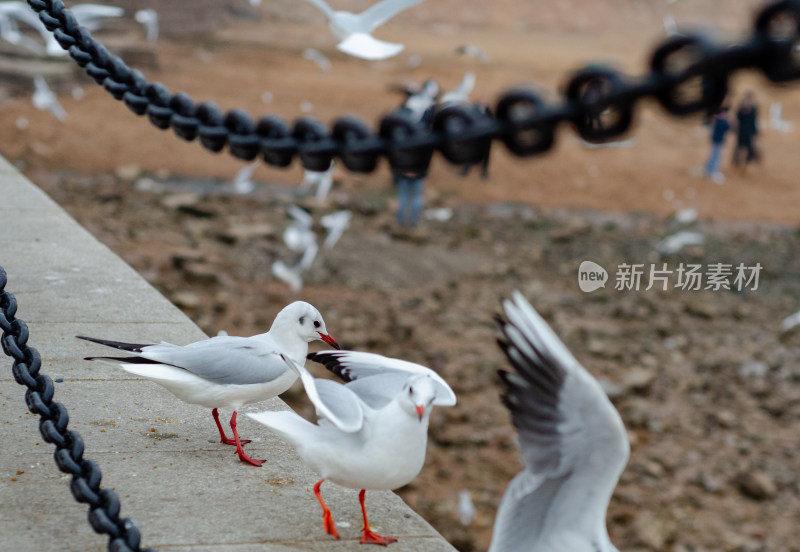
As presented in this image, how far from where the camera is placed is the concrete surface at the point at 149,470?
7.55 feet

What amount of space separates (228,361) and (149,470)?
0.39 meters

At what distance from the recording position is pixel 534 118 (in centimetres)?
148

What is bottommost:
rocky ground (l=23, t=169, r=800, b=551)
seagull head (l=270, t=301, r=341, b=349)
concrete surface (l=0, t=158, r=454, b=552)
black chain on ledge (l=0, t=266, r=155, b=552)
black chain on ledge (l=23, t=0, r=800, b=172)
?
rocky ground (l=23, t=169, r=800, b=551)

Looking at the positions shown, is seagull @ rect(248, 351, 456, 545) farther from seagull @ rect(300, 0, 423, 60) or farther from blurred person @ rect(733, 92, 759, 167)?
blurred person @ rect(733, 92, 759, 167)

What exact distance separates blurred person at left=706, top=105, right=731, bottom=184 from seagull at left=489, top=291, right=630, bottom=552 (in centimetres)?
1387

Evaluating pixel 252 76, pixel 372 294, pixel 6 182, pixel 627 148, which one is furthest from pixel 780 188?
pixel 6 182

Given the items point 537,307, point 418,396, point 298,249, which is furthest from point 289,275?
point 418,396

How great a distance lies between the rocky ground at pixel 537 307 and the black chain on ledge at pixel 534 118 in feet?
13.8

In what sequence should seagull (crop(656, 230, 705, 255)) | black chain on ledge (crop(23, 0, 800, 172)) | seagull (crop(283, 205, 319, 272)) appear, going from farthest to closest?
seagull (crop(656, 230, 705, 255))
seagull (crop(283, 205, 319, 272))
black chain on ledge (crop(23, 0, 800, 172))

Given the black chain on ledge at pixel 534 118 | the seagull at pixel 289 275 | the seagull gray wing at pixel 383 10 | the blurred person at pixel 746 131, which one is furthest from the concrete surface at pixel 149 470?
the blurred person at pixel 746 131

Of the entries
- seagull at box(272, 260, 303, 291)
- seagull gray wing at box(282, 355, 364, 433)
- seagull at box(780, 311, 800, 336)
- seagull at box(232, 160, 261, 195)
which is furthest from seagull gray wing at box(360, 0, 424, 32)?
seagull at box(232, 160, 261, 195)

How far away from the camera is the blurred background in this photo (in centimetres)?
657

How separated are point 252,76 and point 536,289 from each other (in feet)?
40.3

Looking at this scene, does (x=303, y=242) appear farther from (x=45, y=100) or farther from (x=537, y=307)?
(x=45, y=100)
